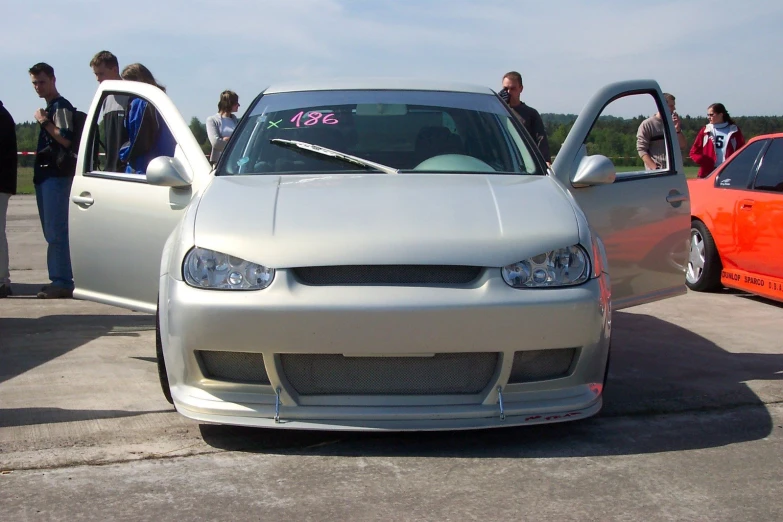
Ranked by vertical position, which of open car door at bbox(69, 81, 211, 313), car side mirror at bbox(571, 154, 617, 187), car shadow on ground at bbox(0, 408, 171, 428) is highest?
car side mirror at bbox(571, 154, 617, 187)

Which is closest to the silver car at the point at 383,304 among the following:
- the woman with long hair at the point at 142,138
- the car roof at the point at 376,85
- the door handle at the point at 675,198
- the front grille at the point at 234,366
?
the front grille at the point at 234,366

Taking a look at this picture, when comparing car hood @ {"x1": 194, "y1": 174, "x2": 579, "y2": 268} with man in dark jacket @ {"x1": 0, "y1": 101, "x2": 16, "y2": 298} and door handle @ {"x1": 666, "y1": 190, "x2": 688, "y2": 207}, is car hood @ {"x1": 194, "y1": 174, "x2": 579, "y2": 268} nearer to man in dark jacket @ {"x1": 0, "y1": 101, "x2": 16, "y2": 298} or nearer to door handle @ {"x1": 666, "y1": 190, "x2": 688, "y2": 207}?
door handle @ {"x1": 666, "y1": 190, "x2": 688, "y2": 207}

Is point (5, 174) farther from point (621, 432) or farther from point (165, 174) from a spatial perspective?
point (621, 432)

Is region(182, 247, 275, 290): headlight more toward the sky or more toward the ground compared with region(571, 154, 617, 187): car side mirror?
more toward the ground

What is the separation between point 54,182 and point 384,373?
17.3 ft

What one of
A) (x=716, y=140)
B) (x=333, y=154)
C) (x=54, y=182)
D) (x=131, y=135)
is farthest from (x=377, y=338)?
(x=716, y=140)

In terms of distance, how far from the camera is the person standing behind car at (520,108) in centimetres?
864

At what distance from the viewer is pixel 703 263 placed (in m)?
8.64

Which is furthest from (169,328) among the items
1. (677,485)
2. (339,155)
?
(677,485)

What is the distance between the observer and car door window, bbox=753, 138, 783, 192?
304 inches

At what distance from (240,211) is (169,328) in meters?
0.54

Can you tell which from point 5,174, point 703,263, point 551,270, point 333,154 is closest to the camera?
point 551,270

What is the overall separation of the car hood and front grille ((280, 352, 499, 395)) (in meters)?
0.37

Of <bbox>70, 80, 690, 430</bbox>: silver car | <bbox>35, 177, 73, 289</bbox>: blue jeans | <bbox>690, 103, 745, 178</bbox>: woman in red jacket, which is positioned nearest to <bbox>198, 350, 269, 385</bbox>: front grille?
<bbox>70, 80, 690, 430</bbox>: silver car
